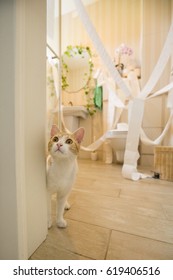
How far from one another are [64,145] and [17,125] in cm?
20

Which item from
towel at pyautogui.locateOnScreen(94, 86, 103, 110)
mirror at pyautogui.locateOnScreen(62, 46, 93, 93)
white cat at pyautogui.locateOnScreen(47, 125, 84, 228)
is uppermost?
mirror at pyautogui.locateOnScreen(62, 46, 93, 93)

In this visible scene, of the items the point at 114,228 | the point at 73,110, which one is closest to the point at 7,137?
the point at 114,228

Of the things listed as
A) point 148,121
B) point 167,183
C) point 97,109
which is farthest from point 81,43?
point 167,183

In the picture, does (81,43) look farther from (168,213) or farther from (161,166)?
(168,213)

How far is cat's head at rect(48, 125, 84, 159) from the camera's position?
1.72 ft

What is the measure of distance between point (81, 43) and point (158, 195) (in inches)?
99.8

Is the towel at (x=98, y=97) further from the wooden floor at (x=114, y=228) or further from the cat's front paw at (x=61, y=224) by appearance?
the cat's front paw at (x=61, y=224)

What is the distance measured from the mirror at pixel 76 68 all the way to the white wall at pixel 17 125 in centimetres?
210

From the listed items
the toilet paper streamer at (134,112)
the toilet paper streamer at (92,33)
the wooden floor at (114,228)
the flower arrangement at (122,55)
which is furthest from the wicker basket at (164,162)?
the flower arrangement at (122,55)

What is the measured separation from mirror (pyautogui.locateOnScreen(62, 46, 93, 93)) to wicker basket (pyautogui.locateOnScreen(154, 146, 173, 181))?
1.61 m

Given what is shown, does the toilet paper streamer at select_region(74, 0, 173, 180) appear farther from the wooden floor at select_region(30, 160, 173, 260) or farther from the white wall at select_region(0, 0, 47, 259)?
the white wall at select_region(0, 0, 47, 259)

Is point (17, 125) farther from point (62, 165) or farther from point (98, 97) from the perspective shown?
point (98, 97)

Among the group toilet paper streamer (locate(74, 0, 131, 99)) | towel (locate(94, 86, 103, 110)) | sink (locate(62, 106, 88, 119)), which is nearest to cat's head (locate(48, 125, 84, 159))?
toilet paper streamer (locate(74, 0, 131, 99))
